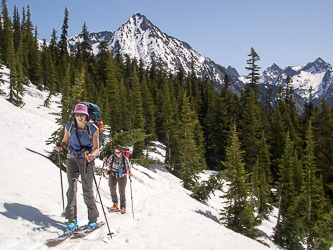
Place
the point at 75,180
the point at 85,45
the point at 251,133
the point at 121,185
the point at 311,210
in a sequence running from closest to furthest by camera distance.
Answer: the point at 75,180
the point at 121,185
the point at 311,210
the point at 251,133
the point at 85,45

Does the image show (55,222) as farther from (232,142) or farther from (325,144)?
(325,144)

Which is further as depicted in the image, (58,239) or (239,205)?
(239,205)

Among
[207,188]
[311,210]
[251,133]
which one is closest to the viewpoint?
[207,188]

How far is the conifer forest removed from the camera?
16.6 m

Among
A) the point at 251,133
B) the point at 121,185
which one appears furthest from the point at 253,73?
the point at 121,185

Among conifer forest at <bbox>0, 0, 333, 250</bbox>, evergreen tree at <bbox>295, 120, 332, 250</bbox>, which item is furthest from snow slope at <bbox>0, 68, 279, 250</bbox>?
evergreen tree at <bbox>295, 120, 332, 250</bbox>

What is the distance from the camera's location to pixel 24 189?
20.9ft

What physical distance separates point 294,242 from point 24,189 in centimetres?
2702

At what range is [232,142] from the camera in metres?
18.6

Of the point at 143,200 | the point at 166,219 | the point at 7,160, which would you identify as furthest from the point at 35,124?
the point at 166,219

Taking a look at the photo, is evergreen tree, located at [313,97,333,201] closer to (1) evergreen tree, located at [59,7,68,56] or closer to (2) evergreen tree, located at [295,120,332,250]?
(2) evergreen tree, located at [295,120,332,250]

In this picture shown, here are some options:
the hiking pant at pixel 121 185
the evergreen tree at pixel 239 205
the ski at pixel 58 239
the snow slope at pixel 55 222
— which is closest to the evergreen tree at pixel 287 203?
the evergreen tree at pixel 239 205

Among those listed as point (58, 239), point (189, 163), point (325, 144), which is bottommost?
point (189, 163)

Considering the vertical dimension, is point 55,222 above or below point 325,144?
below
